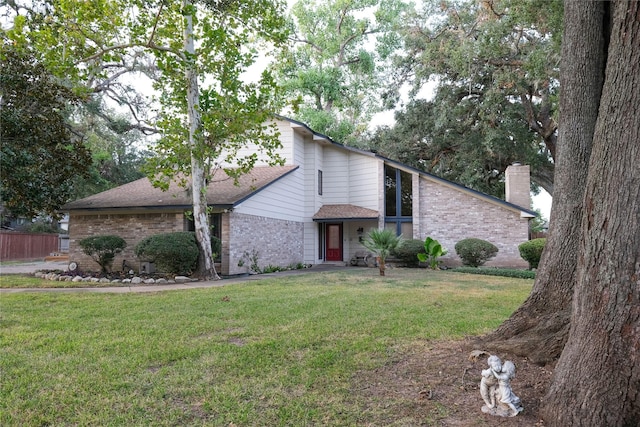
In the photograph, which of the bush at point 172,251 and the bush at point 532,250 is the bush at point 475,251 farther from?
the bush at point 172,251

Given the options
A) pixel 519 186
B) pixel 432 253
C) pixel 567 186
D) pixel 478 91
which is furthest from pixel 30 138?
pixel 478 91

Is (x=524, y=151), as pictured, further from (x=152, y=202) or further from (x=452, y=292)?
(x=152, y=202)

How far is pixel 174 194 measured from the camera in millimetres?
13961

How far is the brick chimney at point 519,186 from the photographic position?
1920 centimetres

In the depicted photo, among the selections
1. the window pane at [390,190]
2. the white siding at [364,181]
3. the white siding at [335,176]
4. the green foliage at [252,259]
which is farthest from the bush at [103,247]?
the window pane at [390,190]

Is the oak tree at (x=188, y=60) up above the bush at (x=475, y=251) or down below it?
above

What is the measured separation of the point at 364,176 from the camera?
67.5 feet

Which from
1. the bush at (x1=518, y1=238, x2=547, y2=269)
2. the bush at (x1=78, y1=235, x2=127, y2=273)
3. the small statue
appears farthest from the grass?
the bush at (x1=518, y1=238, x2=547, y2=269)

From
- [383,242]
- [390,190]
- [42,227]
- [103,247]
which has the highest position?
[390,190]

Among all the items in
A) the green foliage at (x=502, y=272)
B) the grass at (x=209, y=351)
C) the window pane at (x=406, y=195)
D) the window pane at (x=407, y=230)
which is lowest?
the grass at (x=209, y=351)

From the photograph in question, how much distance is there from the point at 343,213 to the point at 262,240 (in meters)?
4.77

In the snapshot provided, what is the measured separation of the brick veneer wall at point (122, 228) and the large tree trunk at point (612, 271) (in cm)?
1426

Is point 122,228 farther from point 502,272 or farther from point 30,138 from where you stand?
point 502,272

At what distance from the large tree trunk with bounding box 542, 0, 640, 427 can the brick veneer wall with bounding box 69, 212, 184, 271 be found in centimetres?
1426
